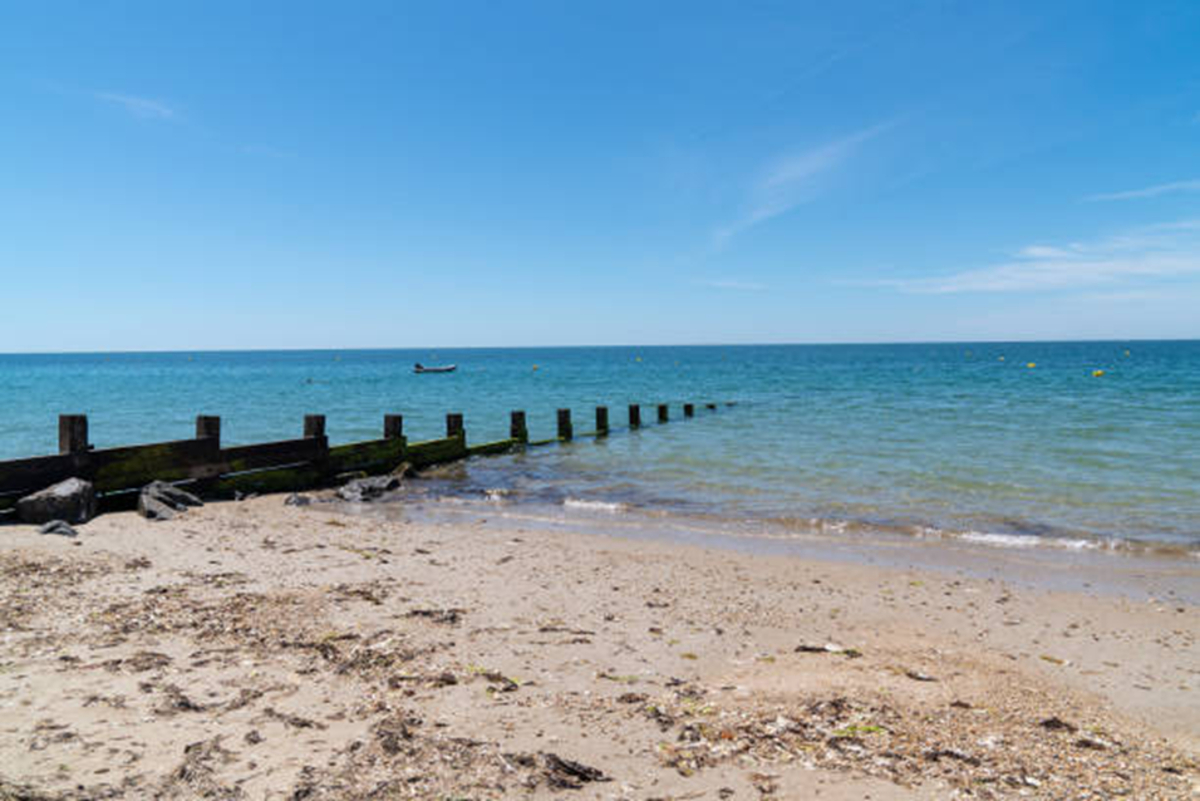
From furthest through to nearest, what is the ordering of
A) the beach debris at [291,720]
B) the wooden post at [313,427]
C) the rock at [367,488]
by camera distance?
the wooden post at [313,427] < the rock at [367,488] < the beach debris at [291,720]

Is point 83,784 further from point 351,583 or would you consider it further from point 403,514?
point 403,514

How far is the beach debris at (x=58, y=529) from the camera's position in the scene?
31.0 feet

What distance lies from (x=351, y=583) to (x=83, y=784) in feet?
14.2

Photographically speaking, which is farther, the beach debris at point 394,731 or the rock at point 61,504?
the rock at point 61,504

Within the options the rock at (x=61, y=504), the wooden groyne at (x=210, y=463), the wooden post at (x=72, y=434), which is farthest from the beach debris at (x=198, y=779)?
the wooden post at (x=72, y=434)

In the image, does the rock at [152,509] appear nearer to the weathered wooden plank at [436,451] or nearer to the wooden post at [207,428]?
the wooden post at [207,428]

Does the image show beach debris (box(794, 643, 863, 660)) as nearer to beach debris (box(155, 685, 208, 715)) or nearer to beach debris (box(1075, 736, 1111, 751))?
beach debris (box(1075, 736, 1111, 751))

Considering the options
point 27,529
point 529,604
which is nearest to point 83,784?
point 529,604

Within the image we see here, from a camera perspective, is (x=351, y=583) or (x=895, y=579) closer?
(x=351, y=583)

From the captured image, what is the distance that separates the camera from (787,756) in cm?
A: 436

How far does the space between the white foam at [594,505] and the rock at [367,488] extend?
393 centimetres

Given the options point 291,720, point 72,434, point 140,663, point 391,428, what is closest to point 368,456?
point 391,428

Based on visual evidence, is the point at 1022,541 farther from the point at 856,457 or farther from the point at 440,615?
the point at 440,615

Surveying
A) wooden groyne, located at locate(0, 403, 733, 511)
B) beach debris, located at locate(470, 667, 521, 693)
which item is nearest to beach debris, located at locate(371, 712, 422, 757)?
beach debris, located at locate(470, 667, 521, 693)
